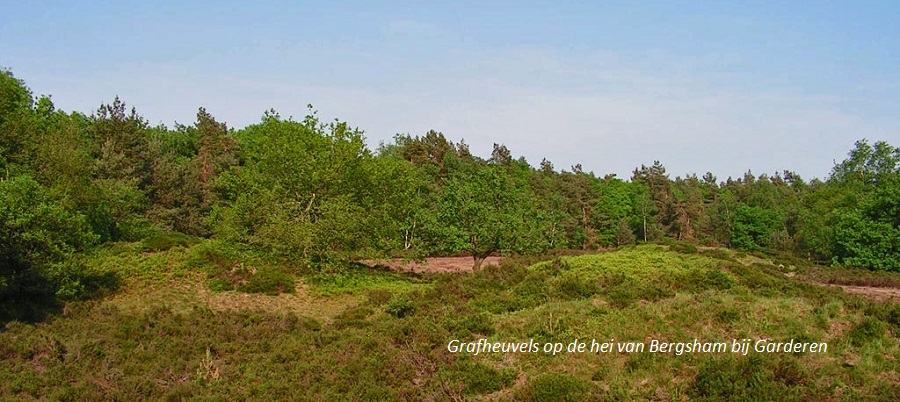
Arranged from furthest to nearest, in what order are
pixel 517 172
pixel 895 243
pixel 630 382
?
1. pixel 517 172
2. pixel 895 243
3. pixel 630 382

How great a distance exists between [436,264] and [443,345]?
26204 millimetres

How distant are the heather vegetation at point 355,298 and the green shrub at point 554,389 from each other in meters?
0.04

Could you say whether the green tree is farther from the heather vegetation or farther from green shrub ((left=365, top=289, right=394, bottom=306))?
green shrub ((left=365, top=289, right=394, bottom=306))

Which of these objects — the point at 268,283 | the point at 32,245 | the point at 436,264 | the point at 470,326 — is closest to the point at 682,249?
the point at 436,264

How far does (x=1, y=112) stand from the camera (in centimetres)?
2920

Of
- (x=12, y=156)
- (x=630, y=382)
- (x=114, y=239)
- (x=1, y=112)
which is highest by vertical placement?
(x=1, y=112)

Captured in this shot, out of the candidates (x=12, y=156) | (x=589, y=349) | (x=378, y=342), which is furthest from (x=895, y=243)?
(x=12, y=156)

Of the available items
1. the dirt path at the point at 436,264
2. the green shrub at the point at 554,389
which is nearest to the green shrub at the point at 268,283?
the dirt path at the point at 436,264

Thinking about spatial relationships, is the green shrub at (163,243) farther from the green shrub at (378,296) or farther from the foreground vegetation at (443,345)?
the green shrub at (378,296)

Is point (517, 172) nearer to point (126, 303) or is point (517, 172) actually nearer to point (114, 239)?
point (114, 239)

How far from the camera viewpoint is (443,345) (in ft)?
47.1

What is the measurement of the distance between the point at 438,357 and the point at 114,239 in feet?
84.6

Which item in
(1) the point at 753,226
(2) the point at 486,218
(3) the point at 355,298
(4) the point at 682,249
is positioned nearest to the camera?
(3) the point at 355,298

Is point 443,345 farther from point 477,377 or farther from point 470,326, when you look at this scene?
point 477,377
